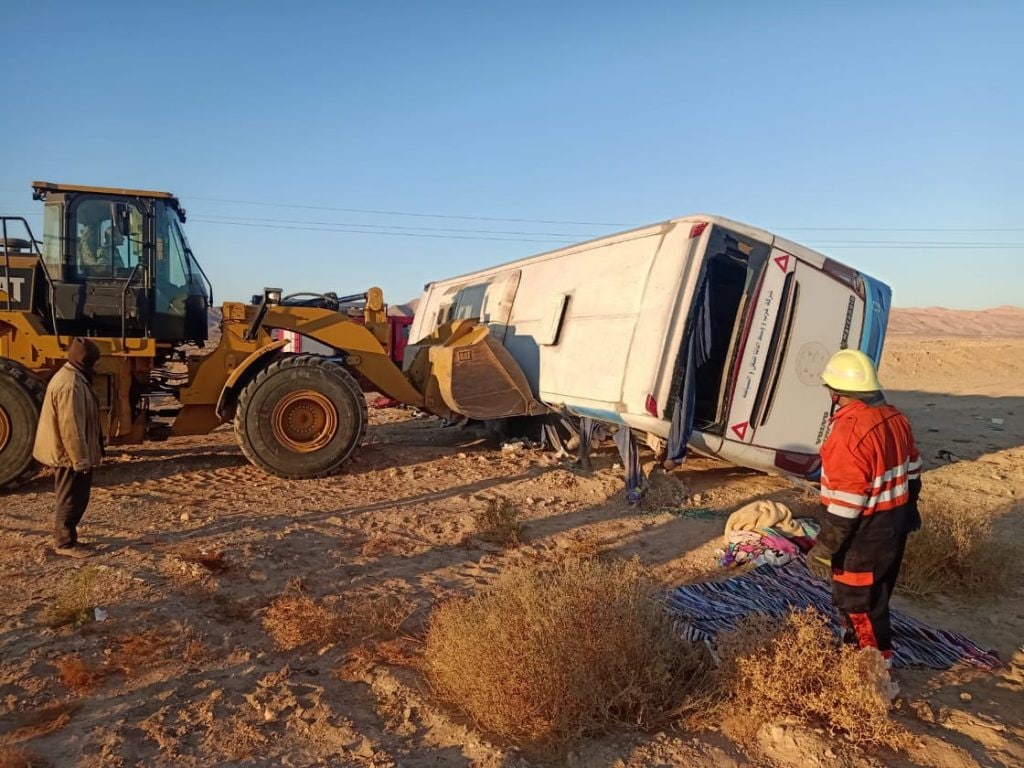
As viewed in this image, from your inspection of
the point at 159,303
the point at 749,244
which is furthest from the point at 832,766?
the point at 159,303

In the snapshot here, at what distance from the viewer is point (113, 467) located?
7.97 metres

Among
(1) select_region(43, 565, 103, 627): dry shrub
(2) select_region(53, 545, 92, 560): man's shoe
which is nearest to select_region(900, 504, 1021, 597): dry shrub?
(1) select_region(43, 565, 103, 627): dry shrub

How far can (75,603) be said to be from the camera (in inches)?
162

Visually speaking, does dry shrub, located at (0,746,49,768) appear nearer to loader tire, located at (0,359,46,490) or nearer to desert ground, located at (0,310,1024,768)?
desert ground, located at (0,310,1024,768)

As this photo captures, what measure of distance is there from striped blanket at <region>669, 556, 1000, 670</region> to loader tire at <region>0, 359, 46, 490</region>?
20.4ft

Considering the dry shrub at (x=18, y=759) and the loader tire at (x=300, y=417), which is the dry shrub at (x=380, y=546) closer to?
the loader tire at (x=300, y=417)

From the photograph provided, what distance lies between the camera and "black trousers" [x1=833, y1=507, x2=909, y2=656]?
3467mm

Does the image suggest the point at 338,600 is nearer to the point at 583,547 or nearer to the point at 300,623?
the point at 300,623

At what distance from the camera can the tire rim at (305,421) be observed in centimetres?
767

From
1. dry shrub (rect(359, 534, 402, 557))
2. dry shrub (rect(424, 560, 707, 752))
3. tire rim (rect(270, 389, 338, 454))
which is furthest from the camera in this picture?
tire rim (rect(270, 389, 338, 454))

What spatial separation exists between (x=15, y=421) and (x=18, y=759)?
5.08 m

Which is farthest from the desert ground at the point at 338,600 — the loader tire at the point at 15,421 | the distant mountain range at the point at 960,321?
the distant mountain range at the point at 960,321

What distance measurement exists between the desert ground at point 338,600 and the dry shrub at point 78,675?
13mm

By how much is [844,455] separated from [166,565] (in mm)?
4415
